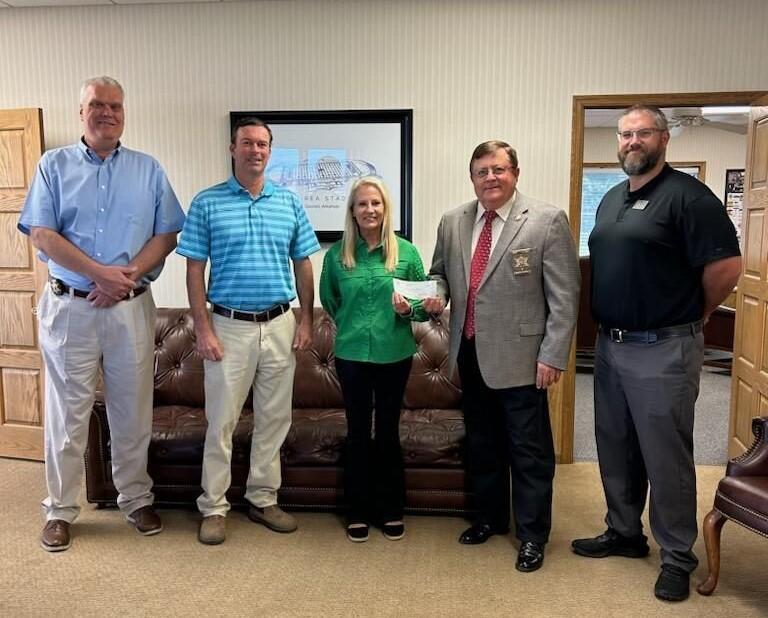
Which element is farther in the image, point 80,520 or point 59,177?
point 80,520

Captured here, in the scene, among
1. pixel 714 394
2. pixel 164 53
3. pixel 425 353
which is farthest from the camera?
pixel 714 394

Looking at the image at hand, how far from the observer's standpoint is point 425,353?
3277 millimetres

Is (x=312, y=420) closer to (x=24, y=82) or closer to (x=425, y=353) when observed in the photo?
(x=425, y=353)

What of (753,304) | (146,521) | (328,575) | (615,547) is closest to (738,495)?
(615,547)

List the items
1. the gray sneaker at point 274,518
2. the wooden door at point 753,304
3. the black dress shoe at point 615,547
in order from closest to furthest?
the black dress shoe at point 615,547
the gray sneaker at point 274,518
the wooden door at point 753,304

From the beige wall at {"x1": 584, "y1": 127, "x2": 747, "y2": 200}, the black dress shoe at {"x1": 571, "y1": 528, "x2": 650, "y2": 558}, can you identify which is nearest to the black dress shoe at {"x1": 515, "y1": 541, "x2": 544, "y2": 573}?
the black dress shoe at {"x1": 571, "y1": 528, "x2": 650, "y2": 558}

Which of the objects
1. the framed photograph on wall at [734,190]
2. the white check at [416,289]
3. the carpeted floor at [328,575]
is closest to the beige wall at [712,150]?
the framed photograph on wall at [734,190]

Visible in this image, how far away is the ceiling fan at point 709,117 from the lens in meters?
6.11

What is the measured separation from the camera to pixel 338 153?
3.57m

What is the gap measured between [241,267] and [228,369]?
0.40m

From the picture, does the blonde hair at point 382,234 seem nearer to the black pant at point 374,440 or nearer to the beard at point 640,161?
the black pant at point 374,440

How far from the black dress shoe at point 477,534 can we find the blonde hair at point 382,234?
110cm

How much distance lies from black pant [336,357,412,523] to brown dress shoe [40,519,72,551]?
44.0 inches

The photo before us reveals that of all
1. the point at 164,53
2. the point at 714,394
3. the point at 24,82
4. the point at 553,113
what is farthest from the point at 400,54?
the point at 714,394
